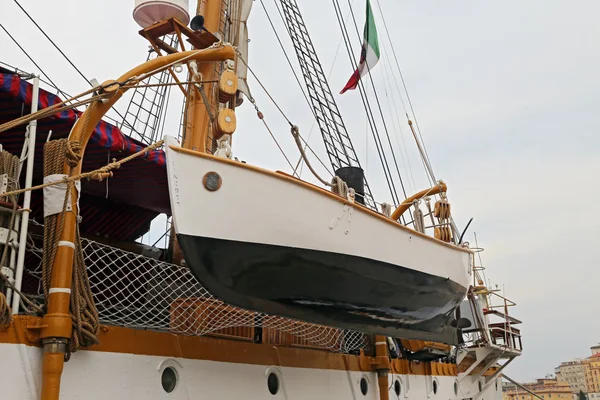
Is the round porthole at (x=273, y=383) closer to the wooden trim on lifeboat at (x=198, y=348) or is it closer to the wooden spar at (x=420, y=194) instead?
the wooden trim on lifeboat at (x=198, y=348)

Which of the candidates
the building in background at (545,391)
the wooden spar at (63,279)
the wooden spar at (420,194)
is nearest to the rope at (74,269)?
the wooden spar at (63,279)

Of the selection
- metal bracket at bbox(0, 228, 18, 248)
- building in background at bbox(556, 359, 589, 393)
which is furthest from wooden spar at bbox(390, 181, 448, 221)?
building in background at bbox(556, 359, 589, 393)

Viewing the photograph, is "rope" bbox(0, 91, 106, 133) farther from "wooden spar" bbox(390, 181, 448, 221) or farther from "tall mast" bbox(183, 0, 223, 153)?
"wooden spar" bbox(390, 181, 448, 221)

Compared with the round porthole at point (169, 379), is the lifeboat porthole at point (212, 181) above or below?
above

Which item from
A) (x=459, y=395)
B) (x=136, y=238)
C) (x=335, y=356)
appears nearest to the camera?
(x=335, y=356)

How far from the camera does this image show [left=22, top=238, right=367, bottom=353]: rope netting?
175 inches

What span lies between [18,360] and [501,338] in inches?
411

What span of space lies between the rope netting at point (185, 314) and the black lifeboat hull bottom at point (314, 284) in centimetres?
41

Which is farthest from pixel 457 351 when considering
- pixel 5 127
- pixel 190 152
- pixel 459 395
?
pixel 5 127

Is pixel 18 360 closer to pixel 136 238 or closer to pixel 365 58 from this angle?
pixel 136 238

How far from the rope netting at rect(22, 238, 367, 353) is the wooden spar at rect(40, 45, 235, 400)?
263 millimetres

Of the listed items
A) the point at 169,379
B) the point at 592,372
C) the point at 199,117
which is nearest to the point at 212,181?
the point at 169,379

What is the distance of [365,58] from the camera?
1207 cm

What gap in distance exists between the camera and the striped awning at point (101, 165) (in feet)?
14.4
